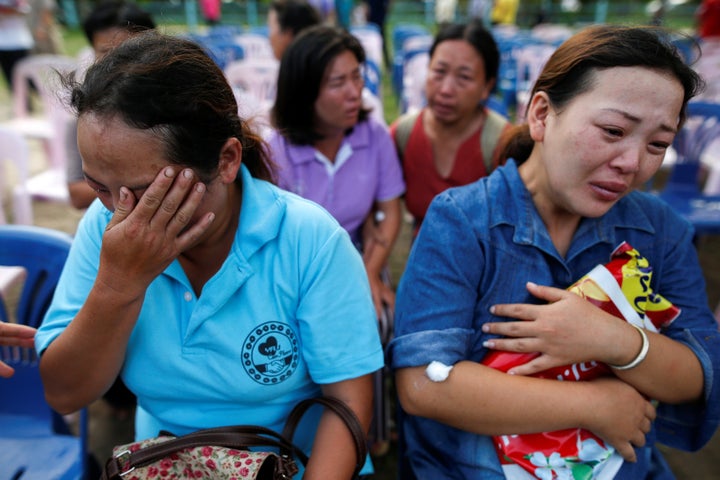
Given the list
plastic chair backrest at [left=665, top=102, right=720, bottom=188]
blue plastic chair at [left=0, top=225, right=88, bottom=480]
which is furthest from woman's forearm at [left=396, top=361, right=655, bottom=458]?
plastic chair backrest at [left=665, top=102, right=720, bottom=188]

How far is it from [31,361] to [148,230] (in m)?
0.95

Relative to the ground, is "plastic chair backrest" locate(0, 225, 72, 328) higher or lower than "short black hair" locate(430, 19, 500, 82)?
lower

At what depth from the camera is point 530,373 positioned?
1.13 m

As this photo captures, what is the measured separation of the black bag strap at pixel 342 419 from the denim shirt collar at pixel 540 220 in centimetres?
56

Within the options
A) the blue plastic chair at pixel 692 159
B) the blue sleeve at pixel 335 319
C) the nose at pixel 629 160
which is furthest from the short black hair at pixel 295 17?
the nose at pixel 629 160

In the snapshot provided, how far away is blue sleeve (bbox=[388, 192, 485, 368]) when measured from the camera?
1.14m

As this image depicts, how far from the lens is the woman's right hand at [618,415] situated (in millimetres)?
1105

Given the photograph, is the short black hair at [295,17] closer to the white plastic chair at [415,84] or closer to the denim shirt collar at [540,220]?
the white plastic chair at [415,84]

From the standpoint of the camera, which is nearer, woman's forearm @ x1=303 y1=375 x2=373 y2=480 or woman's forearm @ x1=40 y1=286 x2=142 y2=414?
woman's forearm @ x1=40 y1=286 x2=142 y2=414

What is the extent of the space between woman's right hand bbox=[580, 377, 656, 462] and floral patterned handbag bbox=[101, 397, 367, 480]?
26.6 inches

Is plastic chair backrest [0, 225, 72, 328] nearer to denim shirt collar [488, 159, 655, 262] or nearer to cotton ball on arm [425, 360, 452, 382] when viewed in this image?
cotton ball on arm [425, 360, 452, 382]

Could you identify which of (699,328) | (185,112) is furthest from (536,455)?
(185,112)

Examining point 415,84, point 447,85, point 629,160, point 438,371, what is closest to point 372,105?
point 447,85

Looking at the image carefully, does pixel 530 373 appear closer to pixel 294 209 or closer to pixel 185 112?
pixel 294 209
